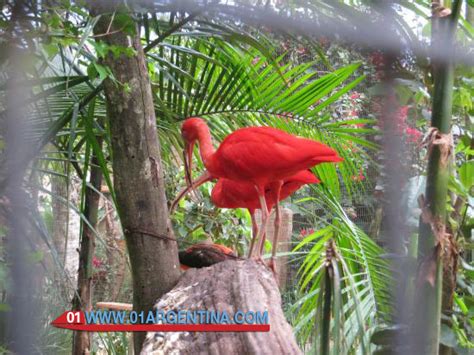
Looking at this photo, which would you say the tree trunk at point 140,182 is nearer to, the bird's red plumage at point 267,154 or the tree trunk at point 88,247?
the bird's red plumage at point 267,154

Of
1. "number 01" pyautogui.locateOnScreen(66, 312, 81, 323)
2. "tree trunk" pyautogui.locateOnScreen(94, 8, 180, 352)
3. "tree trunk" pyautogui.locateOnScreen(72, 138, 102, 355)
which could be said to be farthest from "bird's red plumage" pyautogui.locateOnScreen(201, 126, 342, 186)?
"tree trunk" pyautogui.locateOnScreen(72, 138, 102, 355)

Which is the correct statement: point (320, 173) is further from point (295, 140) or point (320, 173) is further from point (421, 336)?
point (421, 336)

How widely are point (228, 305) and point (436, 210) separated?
260 millimetres

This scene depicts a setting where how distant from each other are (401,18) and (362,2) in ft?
0.16

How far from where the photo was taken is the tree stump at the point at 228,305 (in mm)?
554

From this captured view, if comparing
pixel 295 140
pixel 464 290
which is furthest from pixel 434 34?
pixel 464 290

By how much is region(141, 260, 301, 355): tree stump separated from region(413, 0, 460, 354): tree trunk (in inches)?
5.9

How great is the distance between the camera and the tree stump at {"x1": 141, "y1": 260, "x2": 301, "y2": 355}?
1.82 ft

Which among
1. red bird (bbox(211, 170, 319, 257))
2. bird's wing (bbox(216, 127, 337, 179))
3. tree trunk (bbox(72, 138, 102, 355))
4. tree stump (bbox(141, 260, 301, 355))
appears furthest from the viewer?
tree trunk (bbox(72, 138, 102, 355))

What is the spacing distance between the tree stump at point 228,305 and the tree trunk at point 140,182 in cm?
4

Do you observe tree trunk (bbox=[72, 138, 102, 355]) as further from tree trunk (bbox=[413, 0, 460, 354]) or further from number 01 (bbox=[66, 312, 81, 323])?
tree trunk (bbox=[413, 0, 460, 354])

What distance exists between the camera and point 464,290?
3.08 ft

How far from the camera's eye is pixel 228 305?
60 centimetres

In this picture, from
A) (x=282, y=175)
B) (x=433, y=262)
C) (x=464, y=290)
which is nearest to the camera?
(x=433, y=262)
